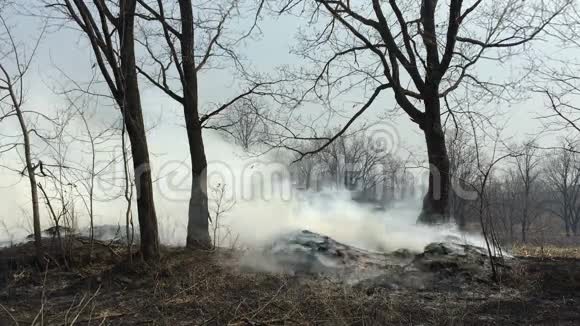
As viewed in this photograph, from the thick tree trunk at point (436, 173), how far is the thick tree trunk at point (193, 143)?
207 inches

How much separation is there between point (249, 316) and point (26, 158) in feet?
20.3

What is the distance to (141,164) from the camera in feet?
30.5

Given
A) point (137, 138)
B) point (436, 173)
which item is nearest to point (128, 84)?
point (137, 138)

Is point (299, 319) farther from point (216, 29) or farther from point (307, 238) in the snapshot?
point (216, 29)

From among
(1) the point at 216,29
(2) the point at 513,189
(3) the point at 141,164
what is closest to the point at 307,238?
(3) the point at 141,164

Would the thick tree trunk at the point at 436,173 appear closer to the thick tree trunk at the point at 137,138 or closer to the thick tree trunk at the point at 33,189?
the thick tree trunk at the point at 137,138

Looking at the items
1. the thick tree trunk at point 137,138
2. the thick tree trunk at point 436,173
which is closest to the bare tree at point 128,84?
the thick tree trunk at point 137,138

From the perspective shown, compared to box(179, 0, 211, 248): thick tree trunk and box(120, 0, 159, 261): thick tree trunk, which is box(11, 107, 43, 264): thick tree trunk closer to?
box(120, 0, 159, 261): thick tree trunk

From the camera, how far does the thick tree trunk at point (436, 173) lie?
39.0ft

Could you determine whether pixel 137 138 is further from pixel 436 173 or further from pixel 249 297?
pixel 436 173

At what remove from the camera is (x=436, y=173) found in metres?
11.9

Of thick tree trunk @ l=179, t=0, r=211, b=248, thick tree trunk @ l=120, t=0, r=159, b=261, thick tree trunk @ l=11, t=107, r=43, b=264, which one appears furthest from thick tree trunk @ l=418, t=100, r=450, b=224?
thick tree trunk @ l=11, t=107, r=43, b=264

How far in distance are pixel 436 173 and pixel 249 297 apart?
20.8 ft

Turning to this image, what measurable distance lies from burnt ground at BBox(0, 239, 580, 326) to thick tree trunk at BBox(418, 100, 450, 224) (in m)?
2.63
